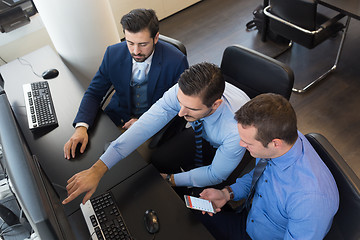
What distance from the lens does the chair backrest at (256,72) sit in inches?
66.0

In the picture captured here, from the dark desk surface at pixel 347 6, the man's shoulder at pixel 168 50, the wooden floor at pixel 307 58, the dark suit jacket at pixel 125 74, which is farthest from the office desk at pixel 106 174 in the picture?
the dark desk surface at pixel 347 6

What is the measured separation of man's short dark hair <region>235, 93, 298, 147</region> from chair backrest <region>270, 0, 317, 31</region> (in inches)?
63.2

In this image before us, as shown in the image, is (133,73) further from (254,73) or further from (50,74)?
(254,73)

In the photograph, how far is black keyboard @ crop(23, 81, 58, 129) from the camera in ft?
5.79

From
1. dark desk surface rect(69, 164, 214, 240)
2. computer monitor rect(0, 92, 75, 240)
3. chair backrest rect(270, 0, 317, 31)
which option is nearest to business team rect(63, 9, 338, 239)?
dark desk surface rect(69, 164, 214, 240)

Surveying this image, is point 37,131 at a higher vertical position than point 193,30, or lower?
higher

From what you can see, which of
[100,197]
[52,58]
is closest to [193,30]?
[52,58]

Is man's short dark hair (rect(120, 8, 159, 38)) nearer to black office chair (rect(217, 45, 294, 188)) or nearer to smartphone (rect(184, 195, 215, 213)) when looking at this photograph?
black office chair (rect(217, 45, 294, 188))

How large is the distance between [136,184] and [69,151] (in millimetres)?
A: 448

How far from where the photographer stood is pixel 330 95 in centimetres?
287

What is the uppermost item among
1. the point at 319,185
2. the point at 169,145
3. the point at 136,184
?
the point at 319,185

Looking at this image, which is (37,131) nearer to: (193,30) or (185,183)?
(185,183)

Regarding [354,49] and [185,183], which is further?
[354,49]

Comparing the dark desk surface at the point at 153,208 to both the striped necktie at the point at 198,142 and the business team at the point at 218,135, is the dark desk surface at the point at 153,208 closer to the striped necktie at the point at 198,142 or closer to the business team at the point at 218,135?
the business team at the point at 218,135
